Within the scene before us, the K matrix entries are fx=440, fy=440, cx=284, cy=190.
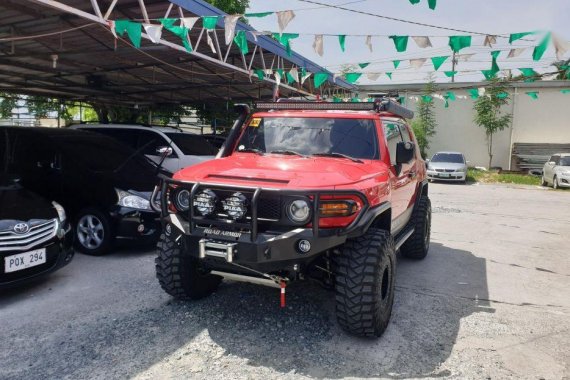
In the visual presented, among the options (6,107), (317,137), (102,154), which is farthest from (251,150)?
(6,107)

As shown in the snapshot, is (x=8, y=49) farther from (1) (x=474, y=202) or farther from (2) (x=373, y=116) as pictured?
(1) (x=474, y=202)

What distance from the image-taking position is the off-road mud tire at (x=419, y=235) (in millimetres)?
5742

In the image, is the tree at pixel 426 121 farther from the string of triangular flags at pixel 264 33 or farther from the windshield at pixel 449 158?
the string of triangular flags at pixel 264 33

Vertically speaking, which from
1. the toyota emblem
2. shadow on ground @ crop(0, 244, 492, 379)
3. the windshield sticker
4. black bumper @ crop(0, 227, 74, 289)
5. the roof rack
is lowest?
shadow on ground @ crop(0, 244, 492, 379)

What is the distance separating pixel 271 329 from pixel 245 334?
23 centimetres

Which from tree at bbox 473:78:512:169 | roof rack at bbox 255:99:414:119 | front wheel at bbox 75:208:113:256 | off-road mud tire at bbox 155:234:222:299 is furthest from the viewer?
tree at bbox 473:78:512:169

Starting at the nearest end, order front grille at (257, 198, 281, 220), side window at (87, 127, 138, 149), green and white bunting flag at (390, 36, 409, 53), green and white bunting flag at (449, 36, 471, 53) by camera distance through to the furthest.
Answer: front grille at (257, 198, 281, 220) < green and white bunting flag at (449, 36, 471, 53) < green and white bunting flag at (390, 36, 409, 53) < side window at (87, 127, 138, 149)

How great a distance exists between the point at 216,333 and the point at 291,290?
3.65ft

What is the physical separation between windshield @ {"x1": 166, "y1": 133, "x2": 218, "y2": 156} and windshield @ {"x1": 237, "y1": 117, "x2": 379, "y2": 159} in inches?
184

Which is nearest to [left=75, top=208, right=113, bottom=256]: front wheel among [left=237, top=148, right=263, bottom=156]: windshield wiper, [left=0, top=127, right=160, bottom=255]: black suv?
[left=0, top=127, right=160, bottom=255]: black suv

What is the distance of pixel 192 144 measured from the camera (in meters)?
9.40

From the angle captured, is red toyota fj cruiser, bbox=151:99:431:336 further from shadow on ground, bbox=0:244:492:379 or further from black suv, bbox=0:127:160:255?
black suv, bbox=0:127:160:255

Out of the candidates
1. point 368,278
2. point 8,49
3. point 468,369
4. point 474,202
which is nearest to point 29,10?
point 8,49

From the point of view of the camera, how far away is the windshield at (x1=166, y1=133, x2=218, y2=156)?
29.7 ft
